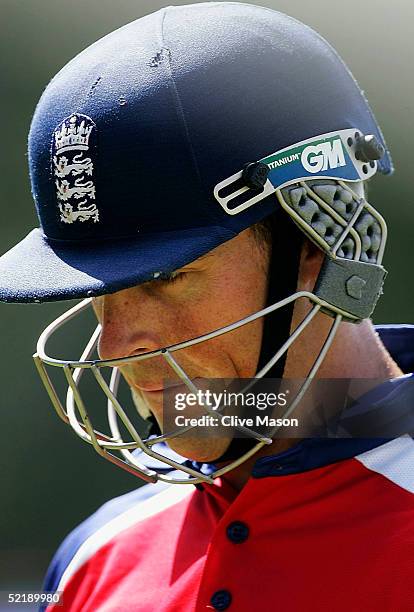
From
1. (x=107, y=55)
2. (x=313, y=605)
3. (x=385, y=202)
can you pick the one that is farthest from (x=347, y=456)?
(x=385, y=202)

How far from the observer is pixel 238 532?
5.39 ft

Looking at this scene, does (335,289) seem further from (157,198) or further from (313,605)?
(313,605)

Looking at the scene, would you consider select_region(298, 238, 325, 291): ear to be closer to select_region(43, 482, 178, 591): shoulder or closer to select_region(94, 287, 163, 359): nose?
select_region(94, 287, 163, 359): nose

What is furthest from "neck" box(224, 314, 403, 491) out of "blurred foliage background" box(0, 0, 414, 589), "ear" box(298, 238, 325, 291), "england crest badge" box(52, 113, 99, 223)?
"blurred foliage background" box(0, 0, 414, 589)

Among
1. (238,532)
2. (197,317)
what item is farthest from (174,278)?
(238,532)

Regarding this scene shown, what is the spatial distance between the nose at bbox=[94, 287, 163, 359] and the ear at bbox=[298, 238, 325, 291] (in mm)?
250

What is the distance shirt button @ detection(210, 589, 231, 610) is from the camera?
1.58 meters

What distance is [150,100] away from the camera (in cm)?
161

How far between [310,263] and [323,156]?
0.17 meters

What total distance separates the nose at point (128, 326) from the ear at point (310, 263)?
25cm

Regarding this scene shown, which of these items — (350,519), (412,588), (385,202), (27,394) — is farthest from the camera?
(27,394)

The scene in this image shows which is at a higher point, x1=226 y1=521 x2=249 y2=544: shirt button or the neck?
the neck

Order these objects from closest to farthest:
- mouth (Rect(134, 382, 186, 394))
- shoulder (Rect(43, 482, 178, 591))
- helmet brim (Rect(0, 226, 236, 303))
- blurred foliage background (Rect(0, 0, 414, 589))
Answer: helmet brim (Rect(0, 226, 236, 303)) < mouth (Rect(134, 382, 186, 394)) < shoulder (Rect(43, 482, 178, 591)) < blurred foliage background (Rect(0, 0, 414, 589))

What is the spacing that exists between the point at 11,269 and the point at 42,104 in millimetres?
286
